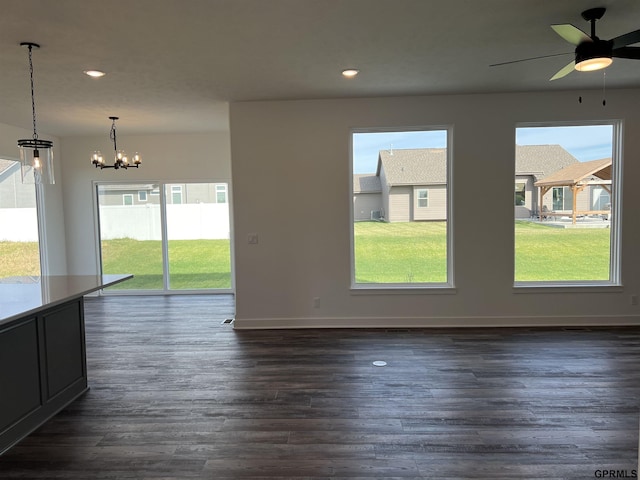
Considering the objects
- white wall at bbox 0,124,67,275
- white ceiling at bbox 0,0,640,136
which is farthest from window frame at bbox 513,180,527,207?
white wall at bbox 0,124,67,275

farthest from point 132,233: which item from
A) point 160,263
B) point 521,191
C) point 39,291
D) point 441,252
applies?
point 521,191

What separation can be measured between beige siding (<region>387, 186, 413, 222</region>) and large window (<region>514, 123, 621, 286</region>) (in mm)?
1318

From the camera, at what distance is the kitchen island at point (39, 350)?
2584mm

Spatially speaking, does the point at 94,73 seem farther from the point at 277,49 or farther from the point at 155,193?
the point at 155,193

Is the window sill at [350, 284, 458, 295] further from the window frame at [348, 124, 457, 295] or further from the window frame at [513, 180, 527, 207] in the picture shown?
the window frame at [513, 180, 527, 207]

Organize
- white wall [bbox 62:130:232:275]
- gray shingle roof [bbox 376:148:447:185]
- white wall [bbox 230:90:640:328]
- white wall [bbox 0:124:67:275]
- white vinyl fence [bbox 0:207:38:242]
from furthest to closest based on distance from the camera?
white wall [bbox 62:130:232:275], white wall [bbox 0:124:67:275], white vinyl fence [bbox 0:207:38:242], gray shingle roof [bbox 376:148:447:185], white wall [bbox 230:90:640:328]

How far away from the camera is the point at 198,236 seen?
753 centimetres

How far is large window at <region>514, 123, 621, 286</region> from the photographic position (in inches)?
201

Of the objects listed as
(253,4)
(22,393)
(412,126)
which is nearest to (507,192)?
(412,126)

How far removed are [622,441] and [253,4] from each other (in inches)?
141

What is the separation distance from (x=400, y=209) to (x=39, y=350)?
408 centimetres

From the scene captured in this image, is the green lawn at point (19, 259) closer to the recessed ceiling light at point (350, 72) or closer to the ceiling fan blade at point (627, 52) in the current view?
the recessed ceiling light at point (350, 72)

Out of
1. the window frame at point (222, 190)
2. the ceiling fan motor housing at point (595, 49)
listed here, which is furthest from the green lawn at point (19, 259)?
the ceiling fan motor housing at point (595, 49)

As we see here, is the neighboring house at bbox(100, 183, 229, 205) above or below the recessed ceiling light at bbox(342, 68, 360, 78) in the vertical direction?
below
